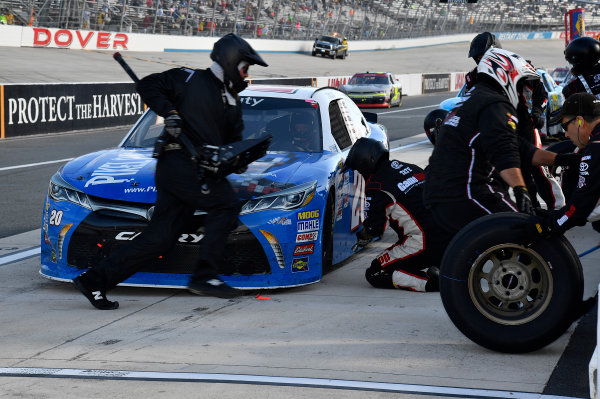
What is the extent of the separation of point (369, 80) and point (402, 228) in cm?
3099

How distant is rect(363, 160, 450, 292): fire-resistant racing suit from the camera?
6859mm

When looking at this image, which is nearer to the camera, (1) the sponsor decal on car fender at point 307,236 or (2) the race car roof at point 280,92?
(1) the sponsor decal on car fender at point 307,236

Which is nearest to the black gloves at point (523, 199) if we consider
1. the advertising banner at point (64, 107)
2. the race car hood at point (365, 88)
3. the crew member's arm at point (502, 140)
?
the crew member's arm at point (502, 140)

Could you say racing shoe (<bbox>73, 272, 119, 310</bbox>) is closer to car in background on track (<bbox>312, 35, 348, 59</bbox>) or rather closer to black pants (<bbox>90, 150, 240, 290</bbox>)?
black pants (<bbox>90, 150, 240, 290</bbox>)

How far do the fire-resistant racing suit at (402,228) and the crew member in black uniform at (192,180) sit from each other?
1.52 meters

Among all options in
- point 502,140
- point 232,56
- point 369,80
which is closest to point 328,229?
point 232,56

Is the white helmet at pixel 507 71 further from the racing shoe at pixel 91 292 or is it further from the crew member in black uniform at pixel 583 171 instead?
the racing shoe at pixel 91 292

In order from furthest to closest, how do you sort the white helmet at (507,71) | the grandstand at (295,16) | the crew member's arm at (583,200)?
the grandstand at (295,16), the white helmet at (507,71), the crew member's arm at (583,200)

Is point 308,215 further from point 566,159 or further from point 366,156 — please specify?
point 566,159

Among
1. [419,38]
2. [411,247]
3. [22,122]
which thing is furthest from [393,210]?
[419,38]

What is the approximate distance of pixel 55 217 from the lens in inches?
258

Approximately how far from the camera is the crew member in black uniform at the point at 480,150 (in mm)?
5070

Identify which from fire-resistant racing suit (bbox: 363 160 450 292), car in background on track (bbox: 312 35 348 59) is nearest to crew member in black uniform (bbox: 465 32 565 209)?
fire-resistant racing suit (bbox: 363 160 450 292)

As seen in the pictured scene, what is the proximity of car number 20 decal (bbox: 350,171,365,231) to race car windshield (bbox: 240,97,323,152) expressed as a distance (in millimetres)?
511
